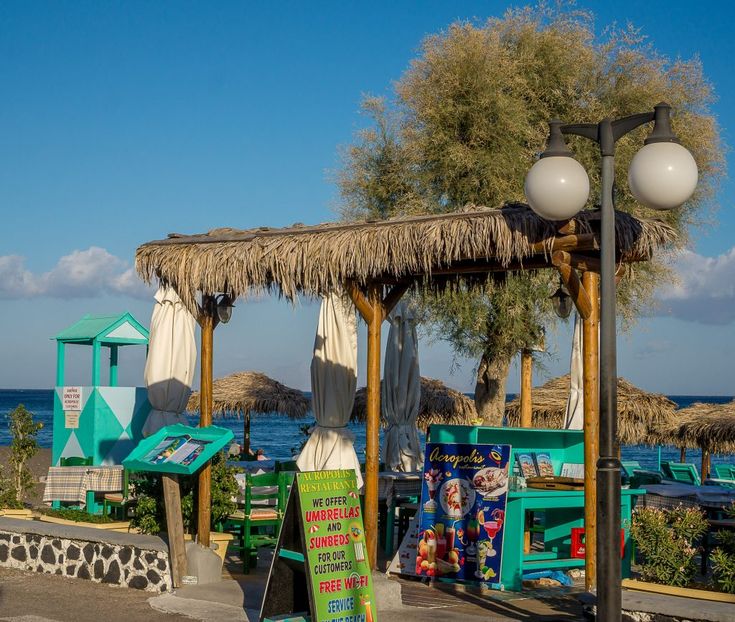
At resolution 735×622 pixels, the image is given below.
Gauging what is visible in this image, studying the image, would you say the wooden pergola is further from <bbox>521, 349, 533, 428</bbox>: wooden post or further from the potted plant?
<bbox>521, 349, 533, 428</bbox>: wooden post

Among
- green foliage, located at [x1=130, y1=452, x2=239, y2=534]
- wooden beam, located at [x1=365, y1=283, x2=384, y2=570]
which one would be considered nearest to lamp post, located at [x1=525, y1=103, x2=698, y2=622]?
wooden beam, located at [x1=365, y1=283, x2=384, y2=570]

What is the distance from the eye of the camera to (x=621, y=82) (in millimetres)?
20000

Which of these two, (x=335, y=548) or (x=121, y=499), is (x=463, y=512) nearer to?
(x=335, y=548)

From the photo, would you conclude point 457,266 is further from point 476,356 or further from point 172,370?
point 476,356

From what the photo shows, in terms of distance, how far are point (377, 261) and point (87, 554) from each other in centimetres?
406

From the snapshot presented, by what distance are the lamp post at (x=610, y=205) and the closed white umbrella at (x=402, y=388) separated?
30.7 feet

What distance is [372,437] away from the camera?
31.1 ft

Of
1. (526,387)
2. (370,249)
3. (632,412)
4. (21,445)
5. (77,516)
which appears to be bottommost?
Result: (77,516)

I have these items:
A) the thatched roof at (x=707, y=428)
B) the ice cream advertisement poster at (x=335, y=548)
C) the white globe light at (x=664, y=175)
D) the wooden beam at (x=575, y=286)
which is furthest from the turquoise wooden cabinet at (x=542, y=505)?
the thatched roof at (x=707, y=428)

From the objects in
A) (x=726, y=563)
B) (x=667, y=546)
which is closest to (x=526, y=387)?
(x=667, y=546)

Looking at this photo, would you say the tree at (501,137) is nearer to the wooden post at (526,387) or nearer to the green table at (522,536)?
the wooden post at (526,387)

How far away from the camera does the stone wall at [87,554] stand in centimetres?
966

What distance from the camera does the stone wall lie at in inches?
380

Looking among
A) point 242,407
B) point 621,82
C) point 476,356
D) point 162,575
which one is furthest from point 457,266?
point 242,407
